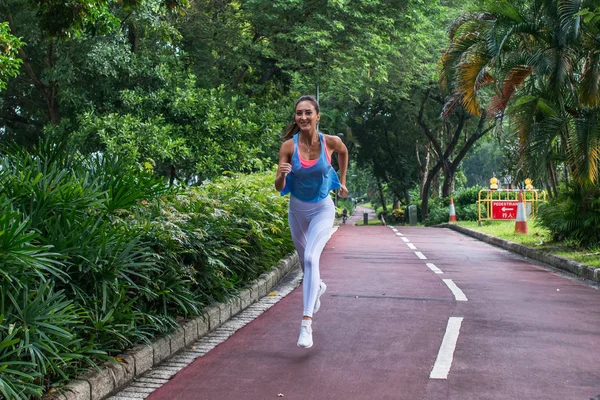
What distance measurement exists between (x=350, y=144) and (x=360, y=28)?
26.0m

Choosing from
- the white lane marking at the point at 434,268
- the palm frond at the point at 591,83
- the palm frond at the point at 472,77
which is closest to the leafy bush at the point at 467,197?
the palm frond at the point at 472,77

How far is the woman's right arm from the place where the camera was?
5.51m

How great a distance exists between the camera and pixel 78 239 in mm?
4758

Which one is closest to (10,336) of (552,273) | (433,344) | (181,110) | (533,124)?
(433,344)

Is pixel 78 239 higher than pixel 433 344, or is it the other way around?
pixel 78 239

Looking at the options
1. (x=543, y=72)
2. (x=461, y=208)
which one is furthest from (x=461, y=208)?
(x=543, y=72)

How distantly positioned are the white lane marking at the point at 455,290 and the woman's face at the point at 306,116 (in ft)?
11.0

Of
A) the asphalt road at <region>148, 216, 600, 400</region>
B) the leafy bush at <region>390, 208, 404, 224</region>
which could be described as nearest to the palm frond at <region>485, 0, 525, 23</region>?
the asphalt road at <region>148, 216, 600, 400</region>

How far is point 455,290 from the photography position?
8742 millimetres

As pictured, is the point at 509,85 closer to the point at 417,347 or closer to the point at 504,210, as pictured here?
the point at 417,347

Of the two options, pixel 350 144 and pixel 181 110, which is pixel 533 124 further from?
pixel 350 144

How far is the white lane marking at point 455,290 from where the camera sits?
8.10 meters

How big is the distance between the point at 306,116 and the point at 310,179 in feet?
1.69

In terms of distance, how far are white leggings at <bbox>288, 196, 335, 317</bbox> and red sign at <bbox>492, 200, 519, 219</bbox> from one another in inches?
825
